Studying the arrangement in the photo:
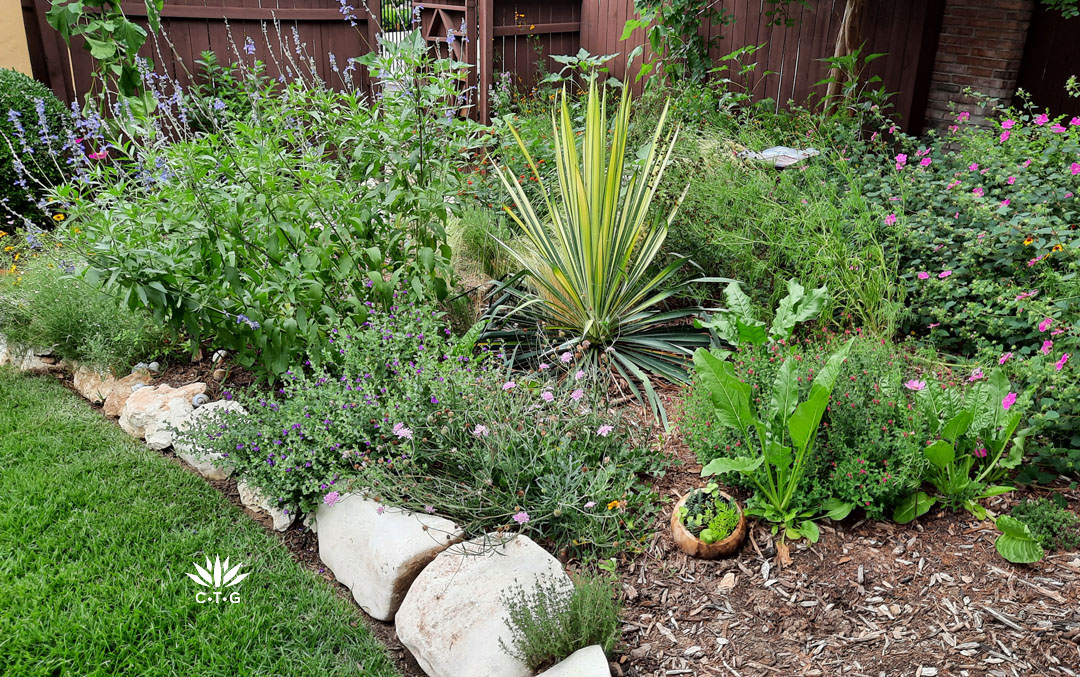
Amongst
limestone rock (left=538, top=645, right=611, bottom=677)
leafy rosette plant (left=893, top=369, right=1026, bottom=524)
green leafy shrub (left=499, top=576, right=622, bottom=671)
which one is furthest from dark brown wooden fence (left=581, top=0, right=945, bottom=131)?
limestone rock (left=538, top=645, right=611, bottom=677)

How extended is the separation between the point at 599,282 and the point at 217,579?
6.72 ft

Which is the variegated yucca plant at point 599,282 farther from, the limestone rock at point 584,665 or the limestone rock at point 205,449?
the limestone rock at point 584,665

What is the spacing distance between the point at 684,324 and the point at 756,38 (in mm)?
4239

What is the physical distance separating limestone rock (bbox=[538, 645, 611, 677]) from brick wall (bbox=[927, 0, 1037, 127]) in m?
5.36

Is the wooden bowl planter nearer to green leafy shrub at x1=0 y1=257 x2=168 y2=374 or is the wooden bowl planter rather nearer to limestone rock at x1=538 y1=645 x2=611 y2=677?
limestone rock at x1=538 y1=645 x2=611 y2=677

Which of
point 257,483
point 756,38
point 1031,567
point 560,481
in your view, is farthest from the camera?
point 756,38

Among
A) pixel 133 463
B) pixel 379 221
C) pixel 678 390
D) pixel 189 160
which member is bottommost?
pixel 133 463

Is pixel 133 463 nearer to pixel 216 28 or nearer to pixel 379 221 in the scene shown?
pixel 379 221

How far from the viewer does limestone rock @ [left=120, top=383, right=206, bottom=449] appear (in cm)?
342

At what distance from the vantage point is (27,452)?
3291 mm

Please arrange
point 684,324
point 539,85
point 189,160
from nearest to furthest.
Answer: point 189,160 < point 684,324 < point 539,85

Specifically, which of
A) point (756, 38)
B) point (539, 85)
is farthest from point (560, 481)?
point (539, 85)

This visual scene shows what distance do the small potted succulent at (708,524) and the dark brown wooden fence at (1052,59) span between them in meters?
4.99

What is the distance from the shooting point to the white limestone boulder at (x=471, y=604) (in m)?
2.20
